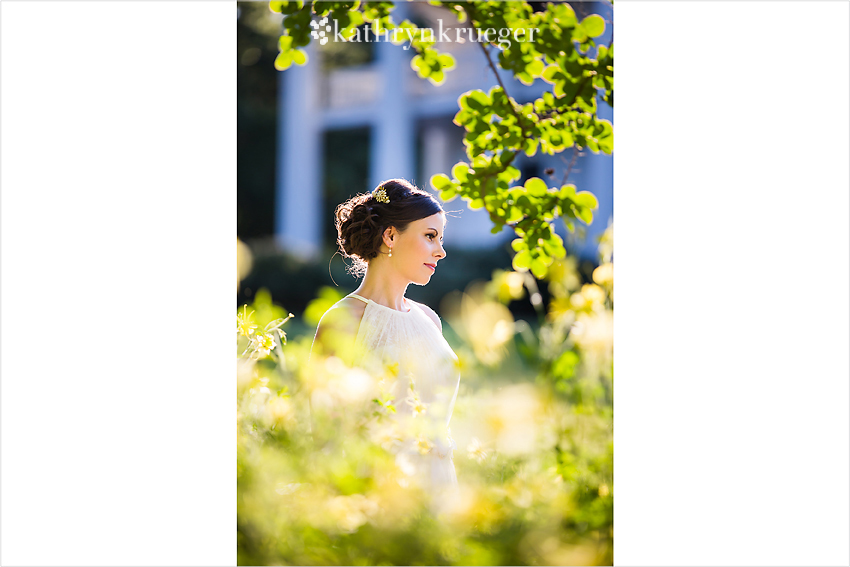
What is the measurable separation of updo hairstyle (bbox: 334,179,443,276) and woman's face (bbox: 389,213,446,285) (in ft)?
0.09

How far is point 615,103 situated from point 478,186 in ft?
1.90

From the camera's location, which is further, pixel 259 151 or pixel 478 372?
pixel 259 151

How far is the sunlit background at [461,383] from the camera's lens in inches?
71.9

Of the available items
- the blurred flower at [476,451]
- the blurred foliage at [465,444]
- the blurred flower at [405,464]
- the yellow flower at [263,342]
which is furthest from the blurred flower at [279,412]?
the blurred flower at [476,451]

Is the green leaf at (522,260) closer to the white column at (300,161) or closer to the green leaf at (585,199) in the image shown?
the green leaf at (585,199)

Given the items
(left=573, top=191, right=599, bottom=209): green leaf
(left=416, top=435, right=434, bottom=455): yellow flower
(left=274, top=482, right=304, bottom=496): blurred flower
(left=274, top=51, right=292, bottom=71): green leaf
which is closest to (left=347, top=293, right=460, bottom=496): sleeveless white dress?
(left=416, top=435, right=434, bottom=455): yellow flower

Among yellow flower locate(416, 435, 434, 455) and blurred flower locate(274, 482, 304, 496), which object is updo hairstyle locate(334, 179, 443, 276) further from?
blurred flower locate(274, 482, 304, 496)

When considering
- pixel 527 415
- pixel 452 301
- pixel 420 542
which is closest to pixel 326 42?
pixel 452 301

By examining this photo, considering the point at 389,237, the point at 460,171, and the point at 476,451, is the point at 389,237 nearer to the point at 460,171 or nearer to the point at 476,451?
the point at 460,171

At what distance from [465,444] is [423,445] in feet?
0.51

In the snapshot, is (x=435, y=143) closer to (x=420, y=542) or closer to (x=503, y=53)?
(x=503, y=53)

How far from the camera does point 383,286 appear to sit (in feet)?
6.56

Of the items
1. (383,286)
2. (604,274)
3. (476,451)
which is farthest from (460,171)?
(476,451)

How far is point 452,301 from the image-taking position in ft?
6.56
